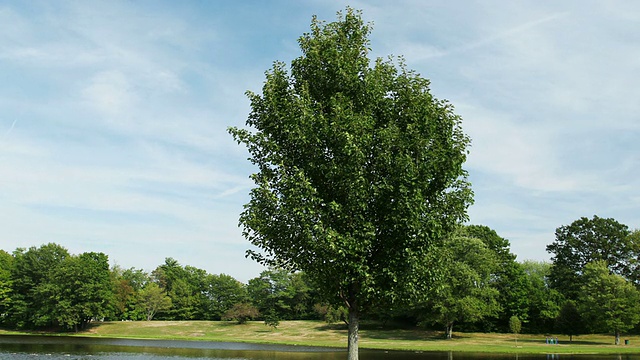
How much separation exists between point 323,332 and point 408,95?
7300 centimetres

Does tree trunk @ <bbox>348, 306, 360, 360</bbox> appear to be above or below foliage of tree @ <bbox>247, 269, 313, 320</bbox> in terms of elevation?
above

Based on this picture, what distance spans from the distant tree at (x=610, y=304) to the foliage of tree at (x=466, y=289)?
12.3m

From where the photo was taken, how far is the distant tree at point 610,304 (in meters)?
61.9

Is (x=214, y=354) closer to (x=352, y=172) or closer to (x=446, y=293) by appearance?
(x=446, y=293)

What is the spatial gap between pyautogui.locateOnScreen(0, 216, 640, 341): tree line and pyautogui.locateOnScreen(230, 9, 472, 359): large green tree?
46.6m

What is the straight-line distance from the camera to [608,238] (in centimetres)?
9444

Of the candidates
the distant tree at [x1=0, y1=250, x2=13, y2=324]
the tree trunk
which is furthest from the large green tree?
the distant tree at [x1=0, y1=250, x2=13, y2=324]

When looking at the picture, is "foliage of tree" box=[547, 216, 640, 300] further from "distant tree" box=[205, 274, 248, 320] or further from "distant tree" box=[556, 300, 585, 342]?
"distant tree" box=[205, 274, 248, 320]

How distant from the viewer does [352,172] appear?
1436 centimetres

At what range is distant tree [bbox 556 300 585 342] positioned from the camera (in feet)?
243

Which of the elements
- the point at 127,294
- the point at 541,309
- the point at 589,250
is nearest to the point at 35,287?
the point at 127,294

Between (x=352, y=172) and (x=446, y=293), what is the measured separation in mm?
54032

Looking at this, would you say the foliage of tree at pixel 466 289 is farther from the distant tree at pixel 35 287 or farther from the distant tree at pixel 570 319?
the distant tree at pixel 35 287

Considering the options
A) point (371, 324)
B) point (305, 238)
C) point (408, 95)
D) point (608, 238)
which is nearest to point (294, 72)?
point (408, 95)
